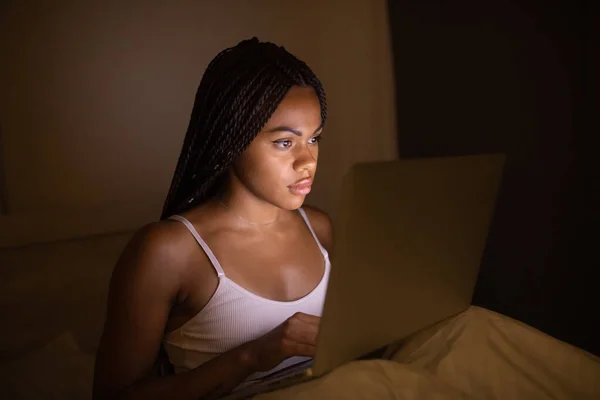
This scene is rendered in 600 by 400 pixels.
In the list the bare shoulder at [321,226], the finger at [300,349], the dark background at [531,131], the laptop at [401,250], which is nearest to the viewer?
the laptop at [401,250]

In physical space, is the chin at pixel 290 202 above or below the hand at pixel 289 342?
A: above

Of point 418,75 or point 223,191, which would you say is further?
point 418,75

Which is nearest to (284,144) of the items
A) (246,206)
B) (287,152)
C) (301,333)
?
(287,152)

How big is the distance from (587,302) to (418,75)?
2.29 feet

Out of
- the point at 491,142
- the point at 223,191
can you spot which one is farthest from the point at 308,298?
the point at 491,142

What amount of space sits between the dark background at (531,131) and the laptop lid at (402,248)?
0.59m

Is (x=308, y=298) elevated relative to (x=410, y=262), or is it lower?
lower

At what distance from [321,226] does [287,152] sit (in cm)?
30

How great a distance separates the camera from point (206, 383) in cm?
71

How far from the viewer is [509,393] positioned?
0.61 metres

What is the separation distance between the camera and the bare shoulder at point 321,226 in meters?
1.01

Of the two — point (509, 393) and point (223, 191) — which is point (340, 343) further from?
point (223, 191)

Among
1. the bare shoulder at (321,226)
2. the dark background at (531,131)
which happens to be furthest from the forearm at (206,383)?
the dark background at (531,131)

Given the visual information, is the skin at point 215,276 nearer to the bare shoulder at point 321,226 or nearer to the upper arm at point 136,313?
the upper arm at point 136,313
